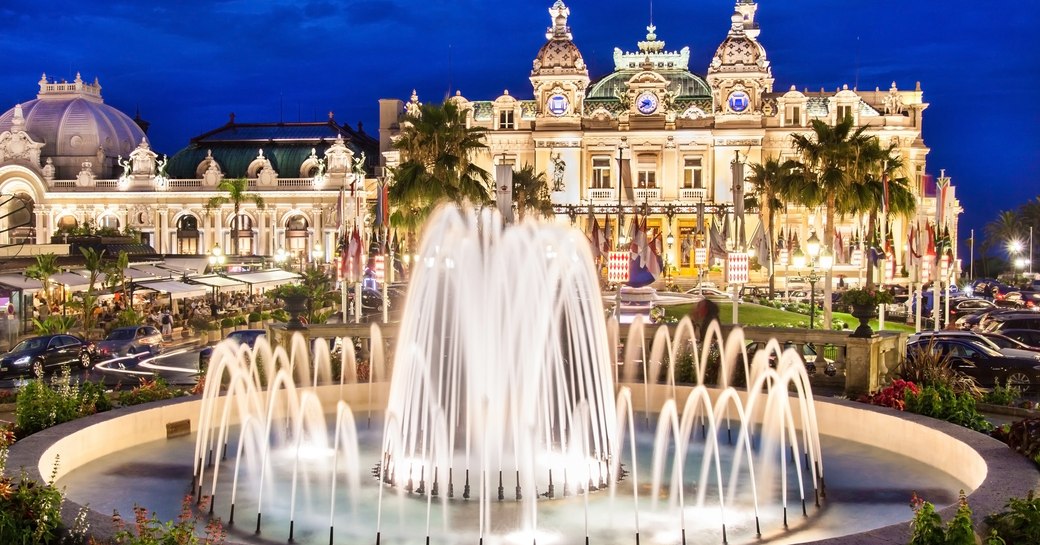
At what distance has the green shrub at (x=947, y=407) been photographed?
1591 cm

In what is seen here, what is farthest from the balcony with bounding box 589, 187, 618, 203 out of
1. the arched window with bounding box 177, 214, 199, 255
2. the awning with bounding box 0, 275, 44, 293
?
the awning with bounding box 0, 275, 44, 293

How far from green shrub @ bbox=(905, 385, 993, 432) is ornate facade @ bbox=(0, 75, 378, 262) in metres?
74.7

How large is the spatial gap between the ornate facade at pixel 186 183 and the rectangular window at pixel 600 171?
20.1 meters

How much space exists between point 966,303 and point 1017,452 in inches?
1627

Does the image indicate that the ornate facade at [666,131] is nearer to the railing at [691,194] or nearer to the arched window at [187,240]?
the railing at [691,194]

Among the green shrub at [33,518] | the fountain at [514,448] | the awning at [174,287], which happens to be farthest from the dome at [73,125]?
the green shrub at [33,518]

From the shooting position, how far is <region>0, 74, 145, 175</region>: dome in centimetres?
10719

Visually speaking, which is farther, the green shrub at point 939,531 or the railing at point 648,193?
the railing at point 648,193

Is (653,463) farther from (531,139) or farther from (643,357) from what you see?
(531,139)

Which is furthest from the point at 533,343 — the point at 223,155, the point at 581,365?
the point at 223,155

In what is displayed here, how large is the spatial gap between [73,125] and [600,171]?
56.2m

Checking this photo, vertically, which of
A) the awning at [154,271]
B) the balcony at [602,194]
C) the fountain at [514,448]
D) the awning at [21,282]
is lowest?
the fountain at [514,448]

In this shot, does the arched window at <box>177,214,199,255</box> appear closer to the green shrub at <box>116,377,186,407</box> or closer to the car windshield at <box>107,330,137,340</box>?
the car windshield at <box>107,330,137,340</box>

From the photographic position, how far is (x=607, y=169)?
8988 cm
